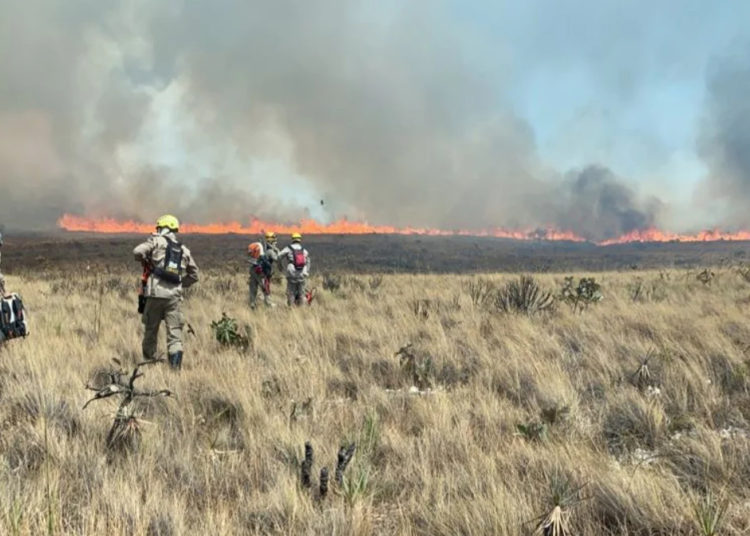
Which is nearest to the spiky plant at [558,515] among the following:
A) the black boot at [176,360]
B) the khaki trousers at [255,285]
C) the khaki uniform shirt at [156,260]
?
the black boot at [176,360]

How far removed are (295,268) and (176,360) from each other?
5995mm

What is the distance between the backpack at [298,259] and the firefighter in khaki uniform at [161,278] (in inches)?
205


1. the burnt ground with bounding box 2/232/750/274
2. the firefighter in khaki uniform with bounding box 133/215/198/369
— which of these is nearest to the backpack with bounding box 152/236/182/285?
the firefighter in khaki uniform with bounding box 133/215/198/369

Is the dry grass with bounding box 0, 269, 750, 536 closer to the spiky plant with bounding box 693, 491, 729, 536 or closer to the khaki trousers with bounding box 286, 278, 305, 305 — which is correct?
the spiky plant with bounding box 693, 491, 729, 536

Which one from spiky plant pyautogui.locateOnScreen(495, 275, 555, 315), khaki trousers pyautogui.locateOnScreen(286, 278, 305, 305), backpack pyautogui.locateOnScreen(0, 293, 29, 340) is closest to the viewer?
backpack pyautogui.locateOnScreen(0, 293, 29, 340)

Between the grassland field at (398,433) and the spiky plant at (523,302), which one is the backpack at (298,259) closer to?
the grassland field at (398,433)

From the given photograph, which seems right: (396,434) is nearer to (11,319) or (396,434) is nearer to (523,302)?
(11,319)

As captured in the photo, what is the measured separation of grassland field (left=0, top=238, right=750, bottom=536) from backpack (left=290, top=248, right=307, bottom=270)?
4222 millimetres

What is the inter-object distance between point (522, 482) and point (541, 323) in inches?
242

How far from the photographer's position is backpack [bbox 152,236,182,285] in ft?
22.3

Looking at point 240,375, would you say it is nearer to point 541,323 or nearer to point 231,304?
point 541,323

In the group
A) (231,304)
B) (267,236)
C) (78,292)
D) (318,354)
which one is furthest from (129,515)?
(78,292)

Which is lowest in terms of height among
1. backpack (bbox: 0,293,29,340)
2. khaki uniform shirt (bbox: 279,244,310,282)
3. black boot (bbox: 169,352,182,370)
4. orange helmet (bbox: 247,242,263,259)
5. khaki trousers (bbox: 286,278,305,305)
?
black boot (bbox: 169,352,182,370)

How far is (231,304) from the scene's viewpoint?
1275 cm
